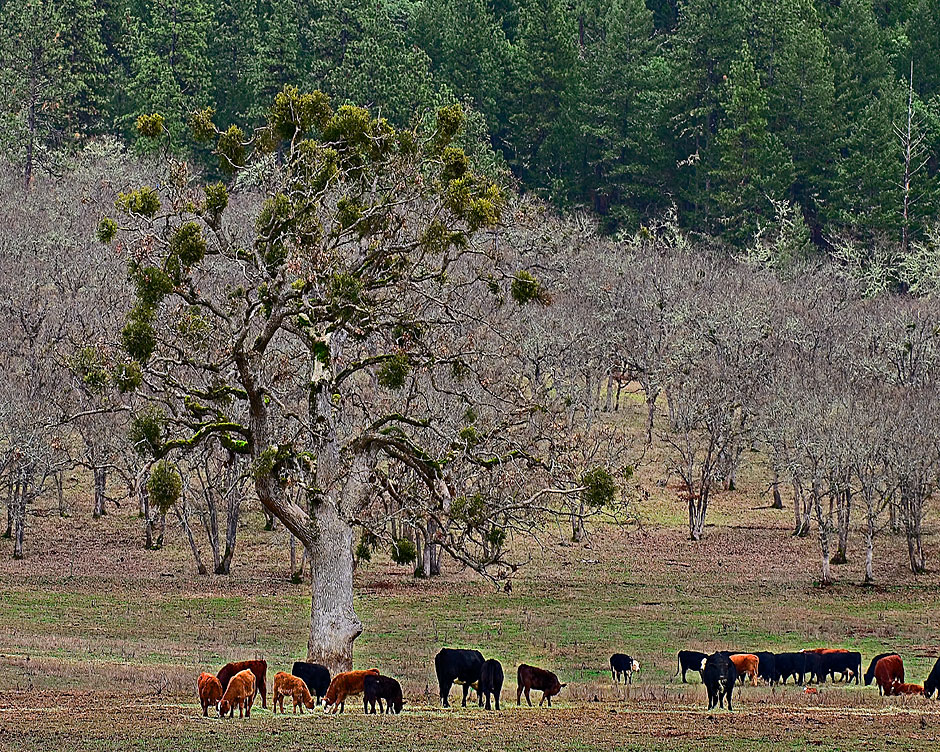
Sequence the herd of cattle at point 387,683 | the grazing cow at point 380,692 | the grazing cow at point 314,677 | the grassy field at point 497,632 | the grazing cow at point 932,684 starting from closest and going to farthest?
1. the grassy field at point 497,632
2. the herd of cattle at point 387,683
3. the grazing cow at point 380,692
4. the grazing cow at point 314,677
5. the grazing cow at point 932,684

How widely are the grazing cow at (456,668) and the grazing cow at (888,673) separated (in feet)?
25.8

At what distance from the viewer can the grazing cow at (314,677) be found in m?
22.6

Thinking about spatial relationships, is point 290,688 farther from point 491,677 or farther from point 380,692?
point 491,677

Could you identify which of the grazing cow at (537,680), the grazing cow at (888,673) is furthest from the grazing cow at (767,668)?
the grazing cow at (537,680)

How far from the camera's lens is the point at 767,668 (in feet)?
88.0

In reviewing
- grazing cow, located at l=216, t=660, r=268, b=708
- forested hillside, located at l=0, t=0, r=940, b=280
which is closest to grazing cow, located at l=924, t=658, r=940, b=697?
grazing cow, located at l=216, t=660, r=268, b=708

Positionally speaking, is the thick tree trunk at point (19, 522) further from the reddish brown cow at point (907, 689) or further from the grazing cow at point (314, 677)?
the reddish brown cow at point (907, 689)

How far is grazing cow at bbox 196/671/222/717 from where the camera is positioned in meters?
20.3

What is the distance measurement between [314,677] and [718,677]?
6.57 m

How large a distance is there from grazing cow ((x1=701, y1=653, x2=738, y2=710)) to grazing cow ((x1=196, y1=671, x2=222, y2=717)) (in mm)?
7697

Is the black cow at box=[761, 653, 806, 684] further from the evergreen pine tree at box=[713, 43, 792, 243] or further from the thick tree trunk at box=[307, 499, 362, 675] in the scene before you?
the evergreen pine tree at box=[713, 43, 792, 243]

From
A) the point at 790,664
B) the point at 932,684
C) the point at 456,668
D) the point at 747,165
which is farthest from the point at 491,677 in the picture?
the point at 747,165

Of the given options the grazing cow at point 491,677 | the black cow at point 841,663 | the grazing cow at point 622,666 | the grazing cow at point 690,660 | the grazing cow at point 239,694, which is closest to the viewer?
the grazing cow at point 239,694

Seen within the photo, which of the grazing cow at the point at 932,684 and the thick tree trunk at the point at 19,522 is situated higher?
the thick tree trunk at the point at 19,522
